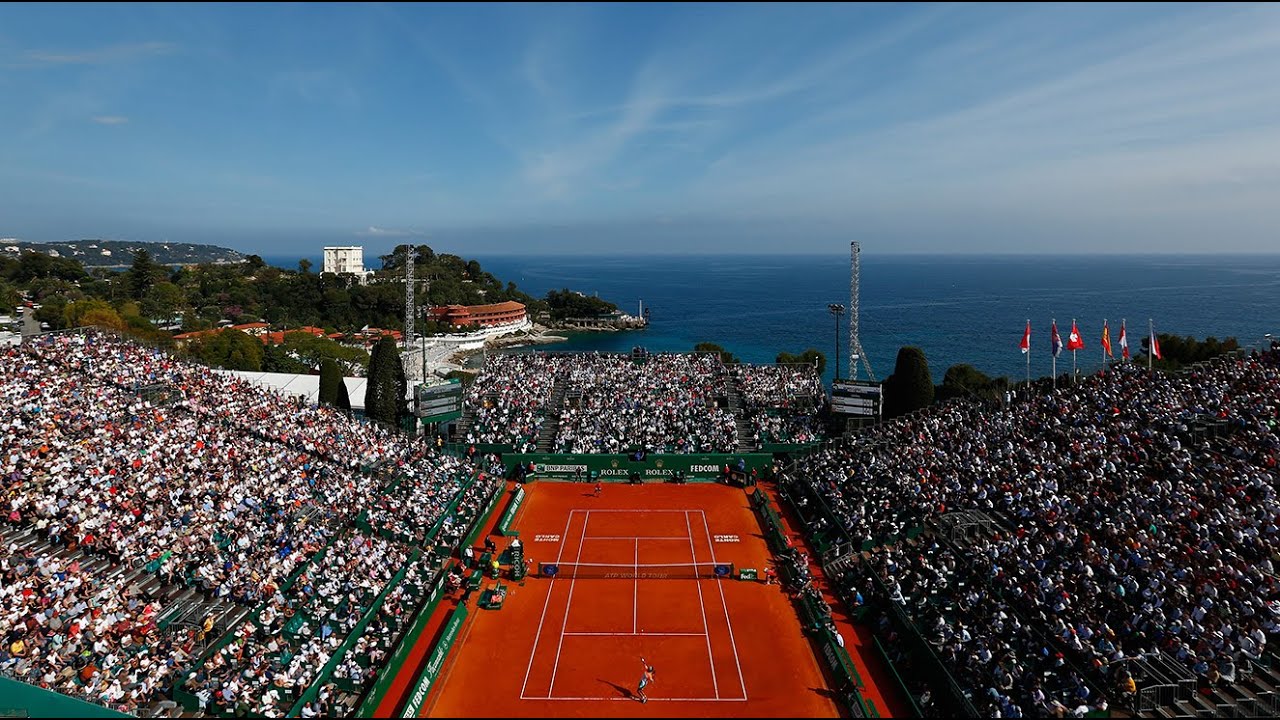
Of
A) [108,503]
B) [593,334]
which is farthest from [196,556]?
[593,334]

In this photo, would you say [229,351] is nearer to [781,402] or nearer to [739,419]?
[739,419]

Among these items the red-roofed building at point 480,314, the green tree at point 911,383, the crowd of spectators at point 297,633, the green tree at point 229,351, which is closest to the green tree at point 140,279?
the red-roofed building at point 480,314

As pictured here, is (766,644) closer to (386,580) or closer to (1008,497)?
(1008,497)

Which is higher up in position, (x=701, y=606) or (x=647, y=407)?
(x=647, y=407)

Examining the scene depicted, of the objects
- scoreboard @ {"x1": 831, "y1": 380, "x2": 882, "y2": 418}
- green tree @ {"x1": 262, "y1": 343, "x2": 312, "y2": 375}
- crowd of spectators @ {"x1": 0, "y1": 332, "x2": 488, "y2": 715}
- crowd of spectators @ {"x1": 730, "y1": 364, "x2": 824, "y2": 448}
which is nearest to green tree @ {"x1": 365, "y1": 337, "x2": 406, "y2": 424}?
crowd of spectators @ {"x1": 0, "y1": 332, "x2": 488, "y2": 715}

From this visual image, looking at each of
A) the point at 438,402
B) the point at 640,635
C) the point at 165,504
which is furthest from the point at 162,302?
the point at 640,635

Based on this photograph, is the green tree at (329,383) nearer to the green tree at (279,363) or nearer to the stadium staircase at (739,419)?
the green tree at (279,363)
